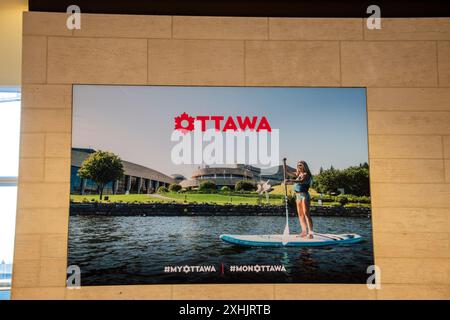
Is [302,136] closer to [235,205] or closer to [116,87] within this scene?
[235,205]

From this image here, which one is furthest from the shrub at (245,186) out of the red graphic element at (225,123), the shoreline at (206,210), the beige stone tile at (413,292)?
the beige stone tile at (413,292)

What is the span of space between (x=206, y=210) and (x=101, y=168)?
940 millimetres

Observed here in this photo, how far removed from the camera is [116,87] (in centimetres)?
310

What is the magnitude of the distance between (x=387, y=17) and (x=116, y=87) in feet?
8.04

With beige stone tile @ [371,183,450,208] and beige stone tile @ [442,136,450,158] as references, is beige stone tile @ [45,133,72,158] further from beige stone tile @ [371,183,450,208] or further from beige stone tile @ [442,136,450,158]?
beige stone tile @ [442,136,450,158]

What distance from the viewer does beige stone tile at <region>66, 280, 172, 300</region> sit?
112 inches

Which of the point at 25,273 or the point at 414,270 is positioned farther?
the point at 414,270

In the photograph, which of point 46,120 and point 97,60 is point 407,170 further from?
point 46,120

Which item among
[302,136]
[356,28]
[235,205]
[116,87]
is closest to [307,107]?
[302,136]

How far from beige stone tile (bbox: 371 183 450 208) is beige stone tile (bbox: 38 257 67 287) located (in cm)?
258

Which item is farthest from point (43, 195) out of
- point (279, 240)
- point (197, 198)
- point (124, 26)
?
point (279, 240)

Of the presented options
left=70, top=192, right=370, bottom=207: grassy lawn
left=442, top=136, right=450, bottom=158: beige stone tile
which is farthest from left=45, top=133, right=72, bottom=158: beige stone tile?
left=442, top=136, right=450, bottom=158: beige stone tile

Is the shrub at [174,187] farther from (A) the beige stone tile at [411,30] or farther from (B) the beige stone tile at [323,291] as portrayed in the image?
(A) the beige stone tile at [411,30]

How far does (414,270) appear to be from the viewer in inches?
117
